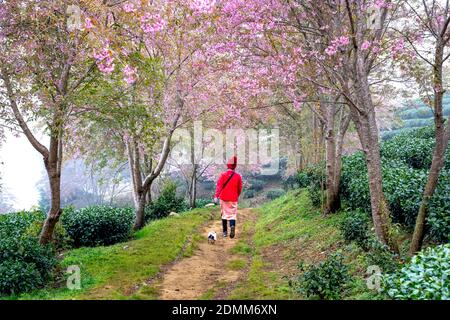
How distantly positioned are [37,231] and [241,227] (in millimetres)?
7849

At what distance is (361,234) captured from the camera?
24.9ft

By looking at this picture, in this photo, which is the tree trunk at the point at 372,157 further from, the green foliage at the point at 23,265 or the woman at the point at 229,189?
the green foliage at the point at 23,265

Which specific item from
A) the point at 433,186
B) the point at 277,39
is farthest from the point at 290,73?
the point at 433,186

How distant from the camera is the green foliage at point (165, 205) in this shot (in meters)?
18.2

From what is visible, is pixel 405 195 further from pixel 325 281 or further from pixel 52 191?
pixel 52 191

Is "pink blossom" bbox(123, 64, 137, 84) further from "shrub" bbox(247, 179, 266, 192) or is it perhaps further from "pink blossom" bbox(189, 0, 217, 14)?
"shrub" bbox(247, 179, 266, 192)

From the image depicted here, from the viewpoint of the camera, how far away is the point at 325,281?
539cm

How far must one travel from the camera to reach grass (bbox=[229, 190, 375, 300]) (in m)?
6.09

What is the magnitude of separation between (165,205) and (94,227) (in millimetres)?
6671

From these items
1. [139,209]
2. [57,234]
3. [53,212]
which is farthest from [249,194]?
[53,212]

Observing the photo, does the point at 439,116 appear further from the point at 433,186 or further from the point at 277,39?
the point at 277,39

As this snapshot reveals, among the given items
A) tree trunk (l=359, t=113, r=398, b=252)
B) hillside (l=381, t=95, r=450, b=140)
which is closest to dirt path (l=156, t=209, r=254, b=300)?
tree trunk (l=359, t=113, r=398, b=252)

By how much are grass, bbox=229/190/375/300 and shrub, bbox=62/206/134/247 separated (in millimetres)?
3951

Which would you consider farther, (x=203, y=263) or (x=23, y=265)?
(x=203, y=263)
